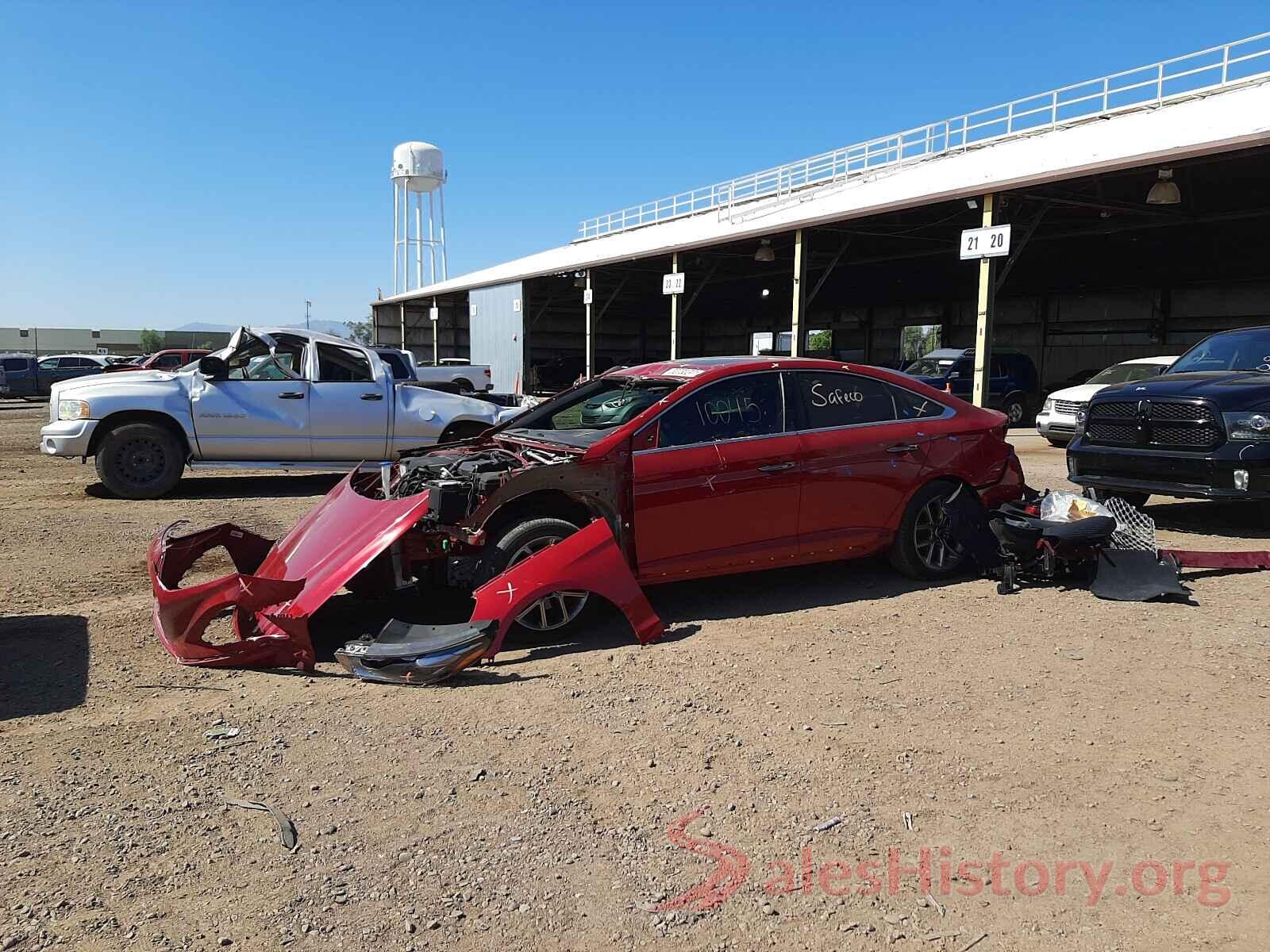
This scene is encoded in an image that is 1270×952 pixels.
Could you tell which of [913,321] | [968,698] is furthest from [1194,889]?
[913,321]

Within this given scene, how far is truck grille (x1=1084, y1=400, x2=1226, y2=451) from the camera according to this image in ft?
23.6

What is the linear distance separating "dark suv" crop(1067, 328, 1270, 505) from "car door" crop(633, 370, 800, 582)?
384 cm

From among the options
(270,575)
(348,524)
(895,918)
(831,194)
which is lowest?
(895,918)

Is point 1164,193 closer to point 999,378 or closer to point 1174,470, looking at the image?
point 999,378

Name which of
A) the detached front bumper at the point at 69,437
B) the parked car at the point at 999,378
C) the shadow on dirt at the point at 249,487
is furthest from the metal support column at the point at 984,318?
the detached front bumper at the point at 69,437

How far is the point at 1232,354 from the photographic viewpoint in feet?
26.9

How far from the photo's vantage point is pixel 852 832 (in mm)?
3064

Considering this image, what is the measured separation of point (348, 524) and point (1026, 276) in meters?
31.7

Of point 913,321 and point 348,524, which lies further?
point 913,321

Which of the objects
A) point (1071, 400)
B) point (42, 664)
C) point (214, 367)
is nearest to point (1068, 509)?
point (42, 664)

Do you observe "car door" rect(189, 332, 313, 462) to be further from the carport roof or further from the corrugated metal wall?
the corrugated metal wall

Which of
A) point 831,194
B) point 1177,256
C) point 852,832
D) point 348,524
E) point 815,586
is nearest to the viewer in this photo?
point 852,832

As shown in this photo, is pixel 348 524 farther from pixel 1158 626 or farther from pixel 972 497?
pixel 1158 626

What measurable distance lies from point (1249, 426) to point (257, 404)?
9482 mm
